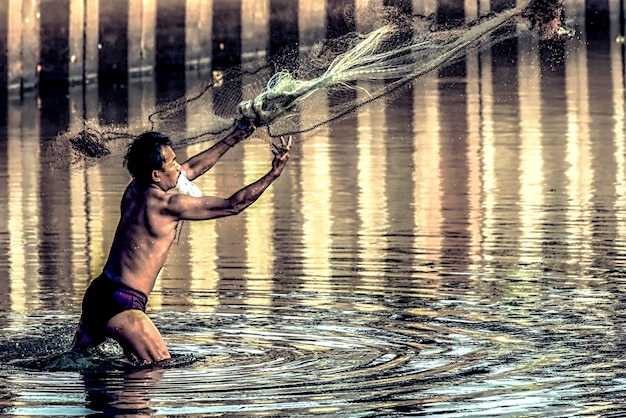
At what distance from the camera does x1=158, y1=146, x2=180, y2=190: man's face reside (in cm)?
1427

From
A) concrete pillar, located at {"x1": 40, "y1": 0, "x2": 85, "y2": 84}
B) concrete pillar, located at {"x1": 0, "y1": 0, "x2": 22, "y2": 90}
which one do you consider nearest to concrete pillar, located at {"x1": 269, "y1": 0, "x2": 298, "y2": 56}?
concrete pillar, located at {"x1": 40, "y1": 0, "x2": 85, "y2": 84}

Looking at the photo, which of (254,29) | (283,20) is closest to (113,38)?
(254,29)

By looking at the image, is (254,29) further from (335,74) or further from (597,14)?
(335,74)

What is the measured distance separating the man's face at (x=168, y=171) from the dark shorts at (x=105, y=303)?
0.70 m

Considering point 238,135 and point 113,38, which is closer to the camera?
point 238,135

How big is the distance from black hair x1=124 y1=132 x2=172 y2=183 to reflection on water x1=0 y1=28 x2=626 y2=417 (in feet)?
4.13

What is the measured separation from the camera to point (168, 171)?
14.3 m

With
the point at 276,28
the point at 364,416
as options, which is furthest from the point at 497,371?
the point at 276,28

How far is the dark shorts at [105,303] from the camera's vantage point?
14227 mm

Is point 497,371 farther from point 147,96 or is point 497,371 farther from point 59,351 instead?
point 147,96

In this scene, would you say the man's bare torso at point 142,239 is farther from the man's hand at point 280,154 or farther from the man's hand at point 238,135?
the man's hand at point 280,154

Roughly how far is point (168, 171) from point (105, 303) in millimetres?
917

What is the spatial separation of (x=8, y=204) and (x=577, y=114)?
12.1 meters

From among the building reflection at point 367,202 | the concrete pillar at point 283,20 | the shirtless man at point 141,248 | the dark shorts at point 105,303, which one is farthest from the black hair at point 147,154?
the concrete pillar at point 283,20
